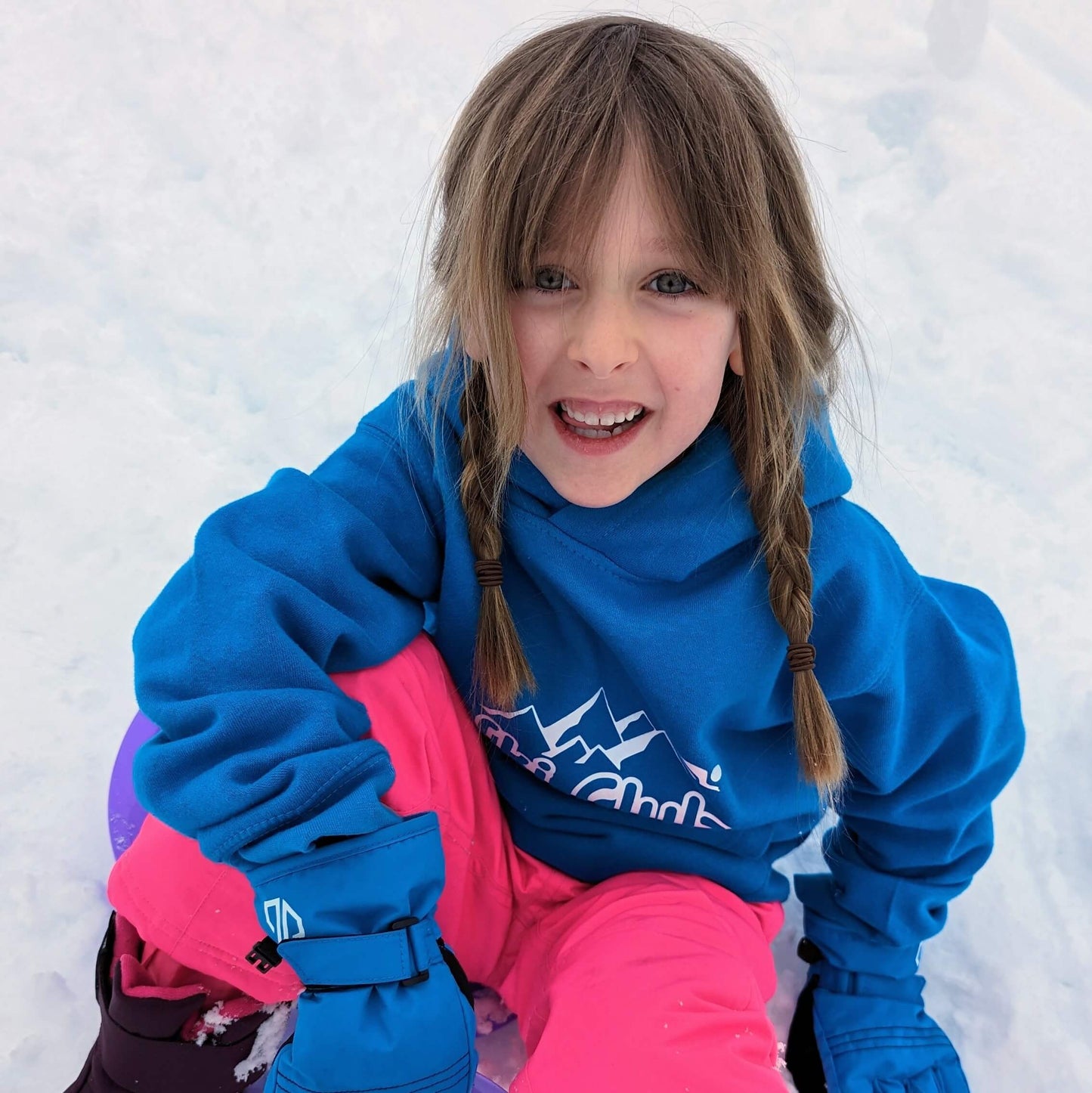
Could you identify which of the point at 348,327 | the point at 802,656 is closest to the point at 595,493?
the point at 802,656

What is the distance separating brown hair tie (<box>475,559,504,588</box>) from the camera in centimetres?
104

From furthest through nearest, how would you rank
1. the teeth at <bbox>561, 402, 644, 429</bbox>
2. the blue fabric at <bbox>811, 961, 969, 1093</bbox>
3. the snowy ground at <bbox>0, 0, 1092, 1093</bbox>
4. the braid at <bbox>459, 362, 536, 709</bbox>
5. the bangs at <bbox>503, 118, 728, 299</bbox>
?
the snowy ground at <bbox>0, 0, 1092, 1093</bbox> < the blue fabric at <bbox>811, 961, 969, 1093</bbox> < the braid at <bbox>459, 362, 536, 709</bbox> < the teeth at <bbox>561, 402, 644, 429</bbox> < the bangs at <bbox>503, 118, 728, 299</bbox>

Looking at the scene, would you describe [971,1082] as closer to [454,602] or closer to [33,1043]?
[454,602]

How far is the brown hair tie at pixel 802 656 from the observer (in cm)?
99

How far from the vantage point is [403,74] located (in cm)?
233

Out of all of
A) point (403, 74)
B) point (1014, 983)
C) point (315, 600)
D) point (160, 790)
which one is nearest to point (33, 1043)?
point (160, 790)

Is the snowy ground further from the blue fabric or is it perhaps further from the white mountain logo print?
the white mountain logo print

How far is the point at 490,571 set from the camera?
104 centimetres

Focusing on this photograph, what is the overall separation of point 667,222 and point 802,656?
16.4 inches

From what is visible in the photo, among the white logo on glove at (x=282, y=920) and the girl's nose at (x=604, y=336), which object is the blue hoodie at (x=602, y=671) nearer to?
the white logo on glove at (x=282, y=920)

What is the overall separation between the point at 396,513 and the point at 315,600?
131 millimetres

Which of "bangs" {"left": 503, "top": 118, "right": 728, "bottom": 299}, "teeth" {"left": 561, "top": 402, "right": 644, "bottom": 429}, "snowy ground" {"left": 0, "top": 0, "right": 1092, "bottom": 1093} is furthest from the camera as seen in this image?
"snowy ground" {"left": 0, "top": 0, "right": 1092, "bottom": 1093}

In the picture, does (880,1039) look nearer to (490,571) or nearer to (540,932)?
(540,932)

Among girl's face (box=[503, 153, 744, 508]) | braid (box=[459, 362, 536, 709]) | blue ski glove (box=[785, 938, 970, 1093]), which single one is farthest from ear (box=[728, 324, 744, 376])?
blue ski glove (box=[785, 938, 970, 1093])
